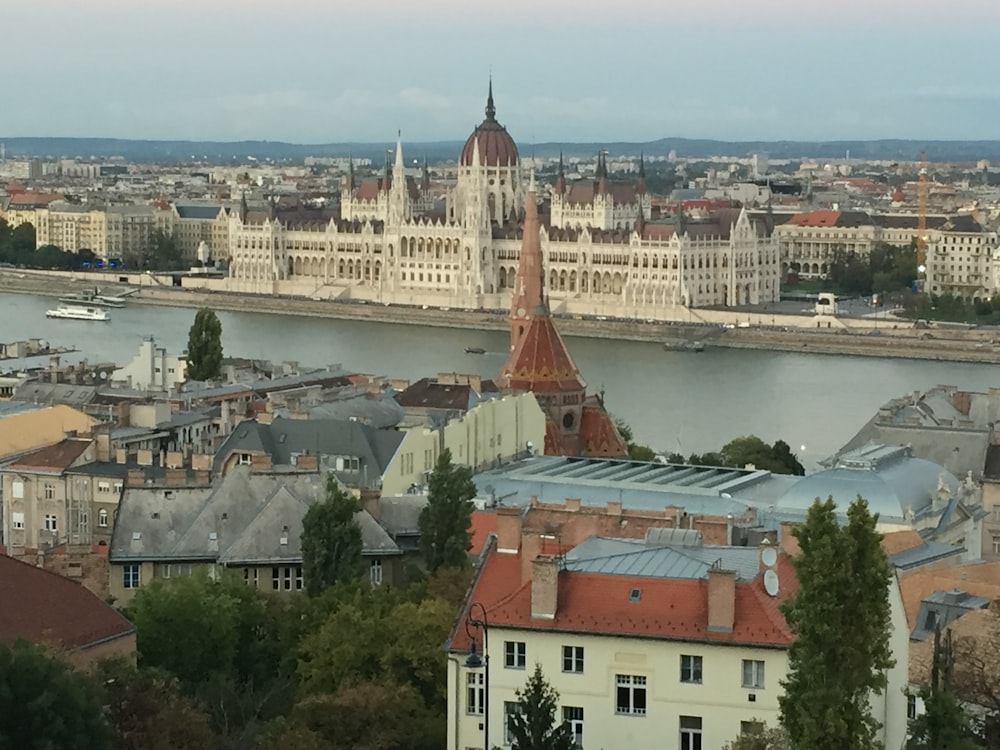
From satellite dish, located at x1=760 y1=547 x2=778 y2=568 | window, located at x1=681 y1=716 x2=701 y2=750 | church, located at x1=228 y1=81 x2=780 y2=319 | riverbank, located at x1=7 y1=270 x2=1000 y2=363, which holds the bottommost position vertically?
riverbank, located at x1=7 y1=270 x2=1000 y2=363

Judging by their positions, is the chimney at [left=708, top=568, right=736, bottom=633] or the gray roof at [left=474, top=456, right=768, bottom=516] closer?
the chimney at [left=708, top=568, right=736, bottom=633]

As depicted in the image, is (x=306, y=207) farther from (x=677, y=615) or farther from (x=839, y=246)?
(x=677, y=615)

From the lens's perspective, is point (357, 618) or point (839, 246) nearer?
point (357, 618)

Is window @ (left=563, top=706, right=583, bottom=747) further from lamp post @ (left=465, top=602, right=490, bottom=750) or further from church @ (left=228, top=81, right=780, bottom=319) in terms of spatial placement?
church @ (left=228, top=81, right=780, bottom=319)

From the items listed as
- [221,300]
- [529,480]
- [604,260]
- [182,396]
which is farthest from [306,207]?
[529,480]

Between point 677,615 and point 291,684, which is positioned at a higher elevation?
point 677,615

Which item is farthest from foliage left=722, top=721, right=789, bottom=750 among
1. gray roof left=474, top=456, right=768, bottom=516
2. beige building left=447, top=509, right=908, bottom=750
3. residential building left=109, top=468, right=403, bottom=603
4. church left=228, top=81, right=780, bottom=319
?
church left=228, top=81, right=780, bottom=319
